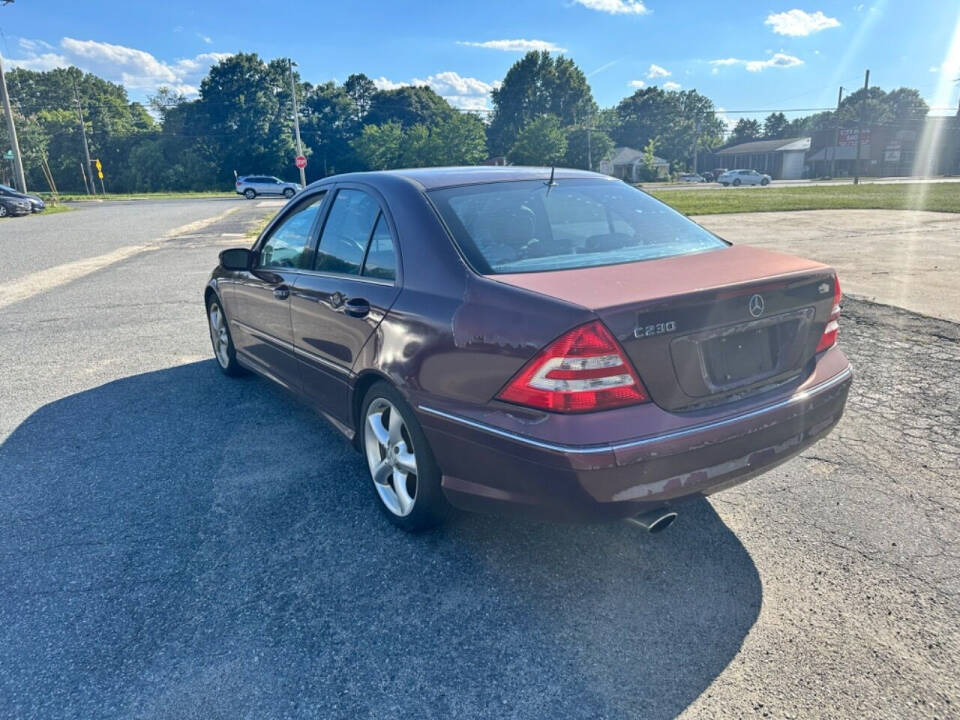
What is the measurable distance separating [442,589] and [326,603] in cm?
45

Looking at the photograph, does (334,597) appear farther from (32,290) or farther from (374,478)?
(32,290)

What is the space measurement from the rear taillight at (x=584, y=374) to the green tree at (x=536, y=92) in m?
124

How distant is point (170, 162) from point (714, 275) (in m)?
83.7

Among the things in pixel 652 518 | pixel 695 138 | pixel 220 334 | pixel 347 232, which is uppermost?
pixel 695 138

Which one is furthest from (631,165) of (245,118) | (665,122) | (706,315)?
(706,315)

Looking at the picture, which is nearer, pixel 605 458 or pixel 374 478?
pixel 605 458

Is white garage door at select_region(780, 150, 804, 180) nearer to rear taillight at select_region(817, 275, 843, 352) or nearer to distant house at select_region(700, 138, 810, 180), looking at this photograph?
distant house at select_region(700, 138, 810, 180)

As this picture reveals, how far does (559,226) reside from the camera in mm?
3176

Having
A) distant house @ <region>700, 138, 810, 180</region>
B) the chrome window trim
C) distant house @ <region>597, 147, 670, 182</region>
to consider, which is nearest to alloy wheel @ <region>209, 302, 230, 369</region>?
the chrome window trim

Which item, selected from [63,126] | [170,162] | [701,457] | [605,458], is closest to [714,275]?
[701,457]

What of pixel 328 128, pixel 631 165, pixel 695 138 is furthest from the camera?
pixel 695 138

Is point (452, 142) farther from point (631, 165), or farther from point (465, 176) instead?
point (465, 176)

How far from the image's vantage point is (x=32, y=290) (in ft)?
33.1

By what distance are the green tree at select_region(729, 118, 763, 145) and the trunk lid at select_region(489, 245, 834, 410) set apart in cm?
13470
